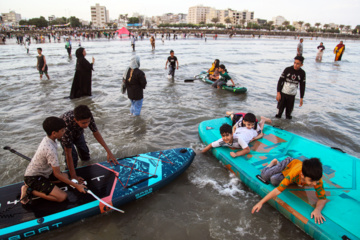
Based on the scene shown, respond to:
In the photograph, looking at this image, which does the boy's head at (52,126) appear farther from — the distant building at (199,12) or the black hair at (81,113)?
the distant building at (199,12)

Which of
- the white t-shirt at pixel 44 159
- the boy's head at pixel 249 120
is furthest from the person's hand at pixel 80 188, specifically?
the boy's head at pixel 249 120

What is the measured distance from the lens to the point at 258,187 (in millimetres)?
3879

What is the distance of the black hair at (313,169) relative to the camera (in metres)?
2.81

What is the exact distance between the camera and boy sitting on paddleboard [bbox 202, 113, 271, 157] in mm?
4629

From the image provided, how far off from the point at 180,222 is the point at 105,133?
404 cm

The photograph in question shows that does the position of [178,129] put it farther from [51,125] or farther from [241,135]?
[51,125]

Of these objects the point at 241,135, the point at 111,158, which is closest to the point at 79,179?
the point at 111,158

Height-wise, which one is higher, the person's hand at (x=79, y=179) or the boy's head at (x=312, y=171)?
the boy's head at (x=312, y=171)

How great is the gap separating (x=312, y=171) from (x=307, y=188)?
3.29 ft

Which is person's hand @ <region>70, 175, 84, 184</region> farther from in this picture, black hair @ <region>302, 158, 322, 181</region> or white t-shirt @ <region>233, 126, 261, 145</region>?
black hair @ <region>302, 158, 322, 181</region>

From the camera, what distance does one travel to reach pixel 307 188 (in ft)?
11.9

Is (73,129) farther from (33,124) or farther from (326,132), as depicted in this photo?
(326,132)

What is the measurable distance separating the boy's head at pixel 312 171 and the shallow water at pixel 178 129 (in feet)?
3.55

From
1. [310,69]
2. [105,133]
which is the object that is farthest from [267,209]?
[310,69]
